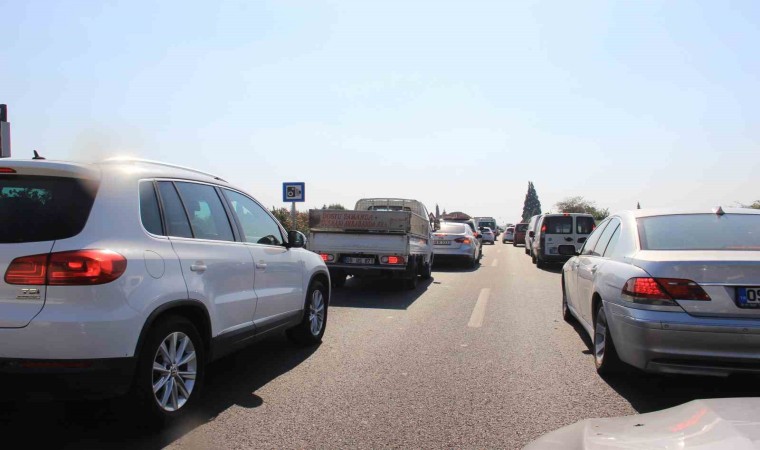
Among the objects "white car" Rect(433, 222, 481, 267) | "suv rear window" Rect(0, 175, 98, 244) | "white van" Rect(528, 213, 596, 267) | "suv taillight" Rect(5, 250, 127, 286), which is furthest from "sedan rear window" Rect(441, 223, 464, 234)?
"suv taillight" Rect(5, 250, 127, 286)

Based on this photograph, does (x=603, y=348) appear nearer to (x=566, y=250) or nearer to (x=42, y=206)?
(x=566, y=250)

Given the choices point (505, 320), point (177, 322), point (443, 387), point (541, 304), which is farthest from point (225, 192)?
point (541, 304)

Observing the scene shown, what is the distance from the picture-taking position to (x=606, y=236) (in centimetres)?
625

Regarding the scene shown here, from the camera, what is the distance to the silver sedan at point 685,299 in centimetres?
410

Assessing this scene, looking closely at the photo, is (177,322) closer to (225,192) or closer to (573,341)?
(225,192)

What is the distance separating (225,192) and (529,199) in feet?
466

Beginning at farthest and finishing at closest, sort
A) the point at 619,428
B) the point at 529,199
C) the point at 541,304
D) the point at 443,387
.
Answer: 1. the point at 529,199
2. the point at 541,304
3. the point at 443,387
4. the point at 619,428

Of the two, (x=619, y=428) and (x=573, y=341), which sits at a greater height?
(x=619, y=428)

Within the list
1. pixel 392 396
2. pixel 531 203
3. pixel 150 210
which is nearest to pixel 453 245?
pixel 392 396

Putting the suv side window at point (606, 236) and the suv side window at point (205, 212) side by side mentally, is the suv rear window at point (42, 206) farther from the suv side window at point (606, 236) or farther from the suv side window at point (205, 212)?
the suv side window at point (606, 236)

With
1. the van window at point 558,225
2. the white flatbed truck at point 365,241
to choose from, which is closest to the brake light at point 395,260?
the white flatbed truck at point 365,241

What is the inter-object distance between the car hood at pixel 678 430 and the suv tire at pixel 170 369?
249 cm

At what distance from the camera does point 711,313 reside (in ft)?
13.6

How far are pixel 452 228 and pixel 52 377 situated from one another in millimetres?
15945
